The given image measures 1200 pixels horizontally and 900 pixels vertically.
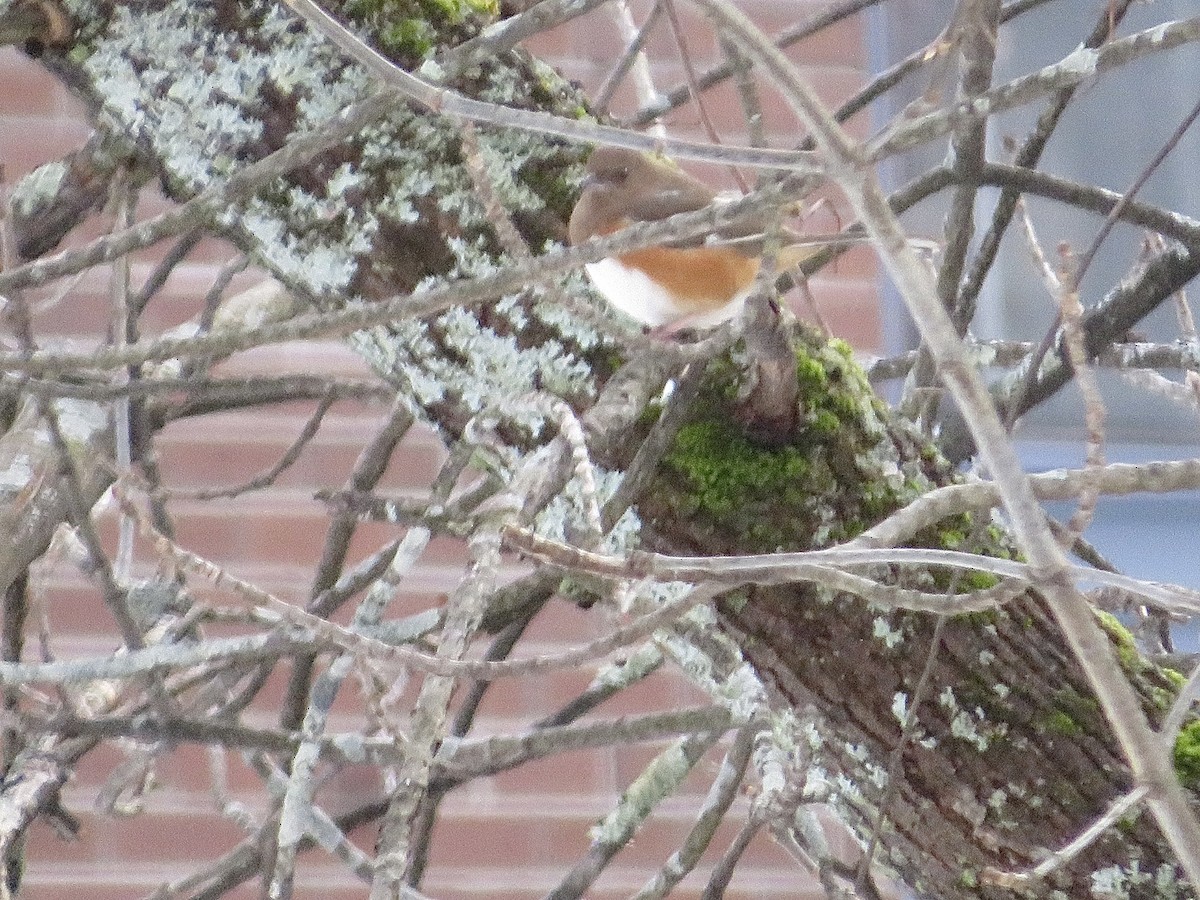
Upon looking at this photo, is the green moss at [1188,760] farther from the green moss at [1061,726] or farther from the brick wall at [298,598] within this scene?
the brick wall at [298,598]

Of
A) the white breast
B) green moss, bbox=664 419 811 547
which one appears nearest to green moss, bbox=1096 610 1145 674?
green moss, bbox=664 419 811 547

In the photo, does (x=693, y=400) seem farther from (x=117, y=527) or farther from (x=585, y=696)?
(x=117, y=527)

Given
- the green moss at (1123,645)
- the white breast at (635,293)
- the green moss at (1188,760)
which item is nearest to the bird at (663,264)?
the white breast at (635,293)

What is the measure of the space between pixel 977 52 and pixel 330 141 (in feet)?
2.02

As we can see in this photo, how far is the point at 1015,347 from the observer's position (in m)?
1.60

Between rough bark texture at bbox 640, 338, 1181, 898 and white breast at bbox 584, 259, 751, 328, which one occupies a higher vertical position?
white breast at bbox 584, 259, 751, 328

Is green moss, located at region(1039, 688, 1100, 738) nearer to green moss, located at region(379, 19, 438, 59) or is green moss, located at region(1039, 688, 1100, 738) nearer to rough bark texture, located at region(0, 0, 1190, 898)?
rough bark texture, located at region(0, 0, 1190, 898)

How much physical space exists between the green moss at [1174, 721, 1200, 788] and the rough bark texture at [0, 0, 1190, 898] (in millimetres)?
72

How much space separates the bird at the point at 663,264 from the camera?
1384mm

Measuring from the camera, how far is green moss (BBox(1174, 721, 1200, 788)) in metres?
1.11

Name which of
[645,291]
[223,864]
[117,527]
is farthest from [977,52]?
[117,527]

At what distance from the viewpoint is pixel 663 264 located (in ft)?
4.78

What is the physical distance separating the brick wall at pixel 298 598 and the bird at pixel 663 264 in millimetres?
987

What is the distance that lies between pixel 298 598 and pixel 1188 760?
1725 millimetres
